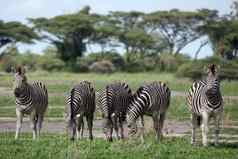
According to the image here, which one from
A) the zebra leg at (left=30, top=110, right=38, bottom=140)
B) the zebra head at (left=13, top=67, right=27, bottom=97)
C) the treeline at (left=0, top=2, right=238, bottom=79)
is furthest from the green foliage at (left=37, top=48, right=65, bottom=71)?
the zebra head at (left=13, top=67, right=27, bottom=97)

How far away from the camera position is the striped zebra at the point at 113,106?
16938mm

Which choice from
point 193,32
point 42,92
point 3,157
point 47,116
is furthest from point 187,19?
point 3,157

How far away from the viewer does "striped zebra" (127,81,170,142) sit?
16.2 meters

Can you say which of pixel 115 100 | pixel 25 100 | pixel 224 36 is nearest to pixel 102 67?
pixel 224 36

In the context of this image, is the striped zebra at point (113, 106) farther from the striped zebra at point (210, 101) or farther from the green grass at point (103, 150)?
the striped zebra at point (210, 101)

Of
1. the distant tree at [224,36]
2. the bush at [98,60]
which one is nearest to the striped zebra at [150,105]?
the distant tree at [224,36]

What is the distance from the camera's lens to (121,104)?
17.4 m

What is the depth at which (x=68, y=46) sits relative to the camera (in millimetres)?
77125

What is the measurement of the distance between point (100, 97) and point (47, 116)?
9443 mm

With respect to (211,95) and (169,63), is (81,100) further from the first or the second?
(169,63)

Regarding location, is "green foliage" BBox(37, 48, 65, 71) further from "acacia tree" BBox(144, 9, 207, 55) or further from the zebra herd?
the zebra herd

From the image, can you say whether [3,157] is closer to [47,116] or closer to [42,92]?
[42,92]

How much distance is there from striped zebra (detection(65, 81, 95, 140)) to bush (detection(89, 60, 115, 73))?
49047 mm

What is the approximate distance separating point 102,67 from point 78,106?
166 ft
